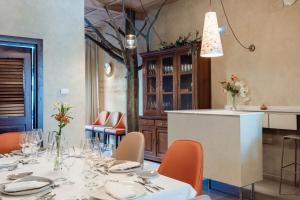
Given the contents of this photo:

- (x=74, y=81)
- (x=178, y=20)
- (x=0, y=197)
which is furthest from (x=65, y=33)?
(x=0, y=197)

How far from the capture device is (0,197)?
1442 millimetres

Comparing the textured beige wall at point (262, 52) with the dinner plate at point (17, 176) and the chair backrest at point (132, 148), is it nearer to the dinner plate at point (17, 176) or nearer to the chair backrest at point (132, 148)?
the chair backrest at point (132, 148)

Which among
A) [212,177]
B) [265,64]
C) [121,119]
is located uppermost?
[265,64]

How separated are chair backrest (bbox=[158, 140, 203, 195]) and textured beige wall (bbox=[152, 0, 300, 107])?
2.65m

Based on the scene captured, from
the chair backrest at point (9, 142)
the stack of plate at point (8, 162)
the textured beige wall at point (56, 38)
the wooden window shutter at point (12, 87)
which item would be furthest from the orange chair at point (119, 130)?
the stack of plate at point (8, 162)

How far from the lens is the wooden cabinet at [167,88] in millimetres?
5113

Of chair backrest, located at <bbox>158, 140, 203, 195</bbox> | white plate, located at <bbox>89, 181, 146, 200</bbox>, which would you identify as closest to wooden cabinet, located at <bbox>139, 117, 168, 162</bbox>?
chair backrest, located at <bbox>158, 140, 203, 195</bbox>

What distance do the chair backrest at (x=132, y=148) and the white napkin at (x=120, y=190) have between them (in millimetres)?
1030

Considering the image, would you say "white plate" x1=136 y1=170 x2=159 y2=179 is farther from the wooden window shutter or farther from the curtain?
the curtain

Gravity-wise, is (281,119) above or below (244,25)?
below

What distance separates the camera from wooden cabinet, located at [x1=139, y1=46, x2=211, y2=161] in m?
5.11

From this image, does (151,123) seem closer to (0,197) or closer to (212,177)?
(212,177)

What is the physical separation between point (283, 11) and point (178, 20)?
218 cm

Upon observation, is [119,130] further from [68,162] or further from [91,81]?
[68,162]
